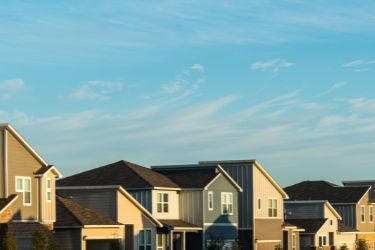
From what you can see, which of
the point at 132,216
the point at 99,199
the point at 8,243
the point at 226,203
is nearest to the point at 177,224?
the point at 226,203

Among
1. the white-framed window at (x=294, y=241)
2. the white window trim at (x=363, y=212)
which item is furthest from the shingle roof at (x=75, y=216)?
the white window trim at (x=363, y=212)

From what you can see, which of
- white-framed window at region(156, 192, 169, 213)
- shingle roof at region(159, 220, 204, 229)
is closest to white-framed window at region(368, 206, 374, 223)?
shingle roof at region(159, 220, 204, 229)

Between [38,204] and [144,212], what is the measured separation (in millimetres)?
12911

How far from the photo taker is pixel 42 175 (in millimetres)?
56094

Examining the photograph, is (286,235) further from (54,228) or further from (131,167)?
(54,228)

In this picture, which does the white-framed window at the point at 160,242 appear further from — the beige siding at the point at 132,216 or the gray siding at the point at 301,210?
the gray siding at the point at 301,210

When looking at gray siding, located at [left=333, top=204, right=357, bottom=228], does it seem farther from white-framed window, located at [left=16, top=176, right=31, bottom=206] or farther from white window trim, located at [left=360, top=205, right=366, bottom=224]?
white-framed window, located at [left=16, top=176, right=31, bottom=206]

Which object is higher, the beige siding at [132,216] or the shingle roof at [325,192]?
the shingle roof at [325,192]

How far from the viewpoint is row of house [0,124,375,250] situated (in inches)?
2179

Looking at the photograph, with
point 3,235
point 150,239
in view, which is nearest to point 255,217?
point 150,239

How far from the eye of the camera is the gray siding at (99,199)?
2564 inches

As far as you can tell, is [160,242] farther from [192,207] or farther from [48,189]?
[48,189]

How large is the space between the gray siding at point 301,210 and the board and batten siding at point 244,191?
1409 cm

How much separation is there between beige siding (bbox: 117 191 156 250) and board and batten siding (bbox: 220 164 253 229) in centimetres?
1576
